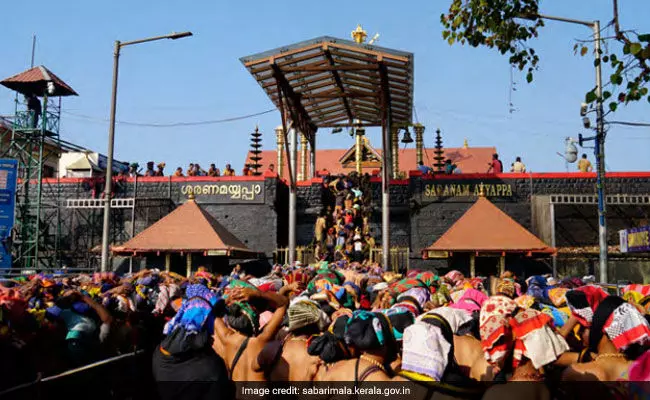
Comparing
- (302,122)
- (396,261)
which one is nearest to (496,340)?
(396,261)

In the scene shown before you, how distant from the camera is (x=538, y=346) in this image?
143 inches

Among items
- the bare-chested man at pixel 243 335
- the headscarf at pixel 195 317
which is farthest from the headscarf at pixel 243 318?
the headscarf at pixel 195 317

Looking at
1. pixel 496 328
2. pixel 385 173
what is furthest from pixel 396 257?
pixel 496 328

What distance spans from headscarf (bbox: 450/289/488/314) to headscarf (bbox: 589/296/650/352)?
60.3 inches

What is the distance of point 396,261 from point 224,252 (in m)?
6.77

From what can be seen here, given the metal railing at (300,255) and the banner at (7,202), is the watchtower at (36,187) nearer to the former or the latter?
the banner at (7,202)

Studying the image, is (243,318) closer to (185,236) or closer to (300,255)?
(185,236)

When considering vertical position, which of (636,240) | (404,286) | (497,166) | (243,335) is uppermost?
(497,166)

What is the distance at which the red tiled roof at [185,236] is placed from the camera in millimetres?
20016

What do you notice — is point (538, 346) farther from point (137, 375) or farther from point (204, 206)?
point (204, 206)

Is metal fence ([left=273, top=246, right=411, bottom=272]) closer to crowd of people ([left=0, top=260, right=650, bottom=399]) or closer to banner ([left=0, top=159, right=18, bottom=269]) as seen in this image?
banner ([left=0, top=159, right=18, bottom=269])

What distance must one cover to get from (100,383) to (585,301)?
486 cm

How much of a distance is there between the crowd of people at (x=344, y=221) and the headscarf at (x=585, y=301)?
15728mm

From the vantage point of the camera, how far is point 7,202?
22969 mm
